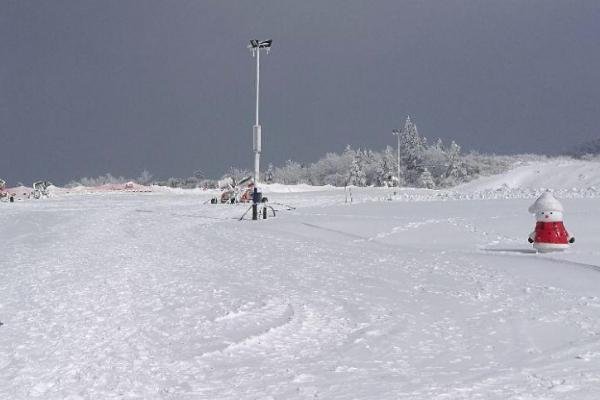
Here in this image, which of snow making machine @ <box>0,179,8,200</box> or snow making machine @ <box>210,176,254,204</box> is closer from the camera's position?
snow making machine @ <box>210,176,254,204</box>

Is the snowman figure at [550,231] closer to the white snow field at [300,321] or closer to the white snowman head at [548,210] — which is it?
the white snowman head at [548,210]

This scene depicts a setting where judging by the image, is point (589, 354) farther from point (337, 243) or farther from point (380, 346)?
point (337, 243)

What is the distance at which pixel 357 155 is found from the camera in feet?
358

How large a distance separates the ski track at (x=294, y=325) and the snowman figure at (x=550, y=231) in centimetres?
64

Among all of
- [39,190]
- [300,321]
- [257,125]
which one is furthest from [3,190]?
[300,321]

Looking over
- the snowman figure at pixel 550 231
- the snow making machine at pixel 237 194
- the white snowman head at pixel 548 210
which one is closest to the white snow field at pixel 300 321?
the snowman figure at pixel 550 231

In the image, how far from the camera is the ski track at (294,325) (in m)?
4.40

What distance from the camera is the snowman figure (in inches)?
476

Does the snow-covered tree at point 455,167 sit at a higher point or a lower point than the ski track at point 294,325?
higher

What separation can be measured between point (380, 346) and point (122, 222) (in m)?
17.2

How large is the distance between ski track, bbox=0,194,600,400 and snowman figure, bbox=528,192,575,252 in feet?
2.11

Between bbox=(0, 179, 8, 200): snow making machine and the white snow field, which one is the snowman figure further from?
bbox=(0, 179, 8, 200): snow making machine

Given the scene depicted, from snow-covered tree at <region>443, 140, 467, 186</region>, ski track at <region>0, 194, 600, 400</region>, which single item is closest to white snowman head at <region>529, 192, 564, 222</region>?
ski track at <region>0, 194, 600, 400</region>

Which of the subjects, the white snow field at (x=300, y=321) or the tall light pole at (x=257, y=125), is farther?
the tall light pole at (x=257, y=125)
